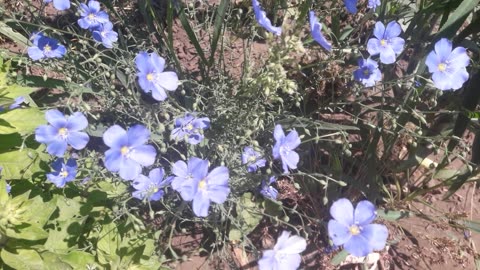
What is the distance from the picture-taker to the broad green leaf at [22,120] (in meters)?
2.08

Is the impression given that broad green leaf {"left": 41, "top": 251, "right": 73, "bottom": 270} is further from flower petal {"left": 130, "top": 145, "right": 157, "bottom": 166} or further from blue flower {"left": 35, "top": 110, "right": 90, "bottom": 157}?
flower petal {"left": 130, "top": 145, "right": 157, "bottom": 166}

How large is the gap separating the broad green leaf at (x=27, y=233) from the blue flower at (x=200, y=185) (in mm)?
546

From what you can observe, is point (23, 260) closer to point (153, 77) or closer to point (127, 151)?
point (127, 151)

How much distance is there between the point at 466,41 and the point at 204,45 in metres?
1.41

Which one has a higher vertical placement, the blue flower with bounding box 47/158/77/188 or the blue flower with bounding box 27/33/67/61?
the blue flower with bounding box 27/33/67/61

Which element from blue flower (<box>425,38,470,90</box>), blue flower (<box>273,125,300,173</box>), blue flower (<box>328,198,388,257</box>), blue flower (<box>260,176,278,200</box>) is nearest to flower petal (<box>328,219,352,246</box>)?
blue flower (<box>328,198,388,257</box>)

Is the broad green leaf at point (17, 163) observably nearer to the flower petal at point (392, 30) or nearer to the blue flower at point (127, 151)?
the blue flower at point (127, 151)

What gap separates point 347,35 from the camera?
2803 mm

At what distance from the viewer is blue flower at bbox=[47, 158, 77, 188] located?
6.62ft

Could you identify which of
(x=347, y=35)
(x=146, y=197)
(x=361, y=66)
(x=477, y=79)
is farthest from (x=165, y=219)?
Result: (x=477, y=79)

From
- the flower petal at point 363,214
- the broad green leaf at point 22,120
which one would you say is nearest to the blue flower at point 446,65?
the flower petal at point 363,214

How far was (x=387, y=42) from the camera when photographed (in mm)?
2332

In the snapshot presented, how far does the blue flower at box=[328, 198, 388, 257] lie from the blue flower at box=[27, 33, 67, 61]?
1324 millimetres

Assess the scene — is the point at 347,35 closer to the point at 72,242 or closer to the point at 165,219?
the point at 165,219
